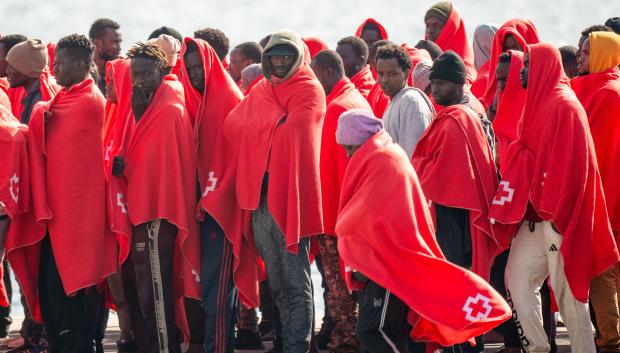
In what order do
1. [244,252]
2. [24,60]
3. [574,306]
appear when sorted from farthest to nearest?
1. [24,60]
2. [244,252]
3. [574,306]

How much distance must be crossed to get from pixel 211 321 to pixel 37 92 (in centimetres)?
262

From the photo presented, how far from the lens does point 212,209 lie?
1048 centimetres

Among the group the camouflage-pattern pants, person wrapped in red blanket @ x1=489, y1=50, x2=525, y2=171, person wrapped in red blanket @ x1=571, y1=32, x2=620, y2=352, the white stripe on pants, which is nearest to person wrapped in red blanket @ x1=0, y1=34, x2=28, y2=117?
the camouflage-pattern pants

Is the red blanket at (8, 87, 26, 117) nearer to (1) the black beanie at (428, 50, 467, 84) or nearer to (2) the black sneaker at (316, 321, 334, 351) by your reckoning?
(2) the black sneaker at (316, 321, 334, 351)

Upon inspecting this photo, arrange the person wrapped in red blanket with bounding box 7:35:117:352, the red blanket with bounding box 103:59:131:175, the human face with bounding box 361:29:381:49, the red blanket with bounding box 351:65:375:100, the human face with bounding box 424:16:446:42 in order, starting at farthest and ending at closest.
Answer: the human face with bounding box 424:16:446:42
the human face with bounding box 361:29:381:49
the red blanket with bounding box 351:65:375:100
the red blanket with bounding box 103:59:131:175
the person wrapped in red blanket with bounding box 7:35:117:352

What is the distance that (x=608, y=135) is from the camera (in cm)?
1066

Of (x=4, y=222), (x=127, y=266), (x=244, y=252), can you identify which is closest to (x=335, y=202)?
(x=244, y=252)

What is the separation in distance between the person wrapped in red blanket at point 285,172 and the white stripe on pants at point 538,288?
1404 mm

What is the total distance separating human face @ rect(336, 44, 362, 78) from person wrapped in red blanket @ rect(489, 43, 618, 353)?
8.21 feet

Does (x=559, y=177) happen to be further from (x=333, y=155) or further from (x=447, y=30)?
(x=447, y=30)

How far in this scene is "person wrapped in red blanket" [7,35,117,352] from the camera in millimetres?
10742

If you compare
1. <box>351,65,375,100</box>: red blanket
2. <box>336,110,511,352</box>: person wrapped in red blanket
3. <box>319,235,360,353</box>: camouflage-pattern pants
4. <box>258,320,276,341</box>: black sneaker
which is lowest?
<box>258,320,276,341</box>: black sneaker

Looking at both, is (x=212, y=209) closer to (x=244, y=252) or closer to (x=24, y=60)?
(x=244, y=252)

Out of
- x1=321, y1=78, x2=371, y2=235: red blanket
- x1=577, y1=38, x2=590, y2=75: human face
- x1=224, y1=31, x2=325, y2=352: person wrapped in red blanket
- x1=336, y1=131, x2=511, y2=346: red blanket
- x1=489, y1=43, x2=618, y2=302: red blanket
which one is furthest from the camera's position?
x1=321, y1=78, x2=371, y2=235: red blanket
